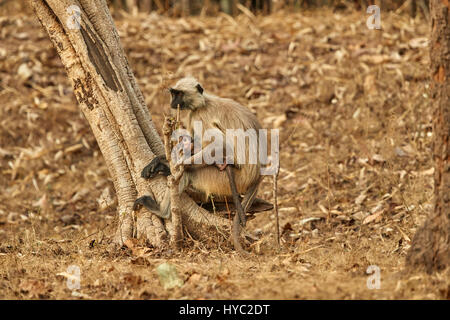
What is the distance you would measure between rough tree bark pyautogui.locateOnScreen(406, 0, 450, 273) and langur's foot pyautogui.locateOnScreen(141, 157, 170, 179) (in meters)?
1.97

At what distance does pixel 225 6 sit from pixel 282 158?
15.1 ft

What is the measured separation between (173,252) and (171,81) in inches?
192

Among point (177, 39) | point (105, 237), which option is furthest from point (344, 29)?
point (105, 237)

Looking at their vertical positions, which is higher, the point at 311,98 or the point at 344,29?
the point at 344,29

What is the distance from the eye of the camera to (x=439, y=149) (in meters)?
3.58

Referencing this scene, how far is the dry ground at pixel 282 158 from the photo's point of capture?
3.98 meters

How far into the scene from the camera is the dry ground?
3.98 m

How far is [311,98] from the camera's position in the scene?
27.9ft

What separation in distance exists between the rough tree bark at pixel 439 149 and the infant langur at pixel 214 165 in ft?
4.94

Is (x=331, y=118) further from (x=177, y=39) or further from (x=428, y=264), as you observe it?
(x=428, y=264)

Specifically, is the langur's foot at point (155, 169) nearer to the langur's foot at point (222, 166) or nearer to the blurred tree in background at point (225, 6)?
the langur's foot at point (222, 166)

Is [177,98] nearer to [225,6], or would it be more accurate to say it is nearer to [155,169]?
[155,169]

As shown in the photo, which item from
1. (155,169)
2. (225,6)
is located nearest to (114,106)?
(155,169)

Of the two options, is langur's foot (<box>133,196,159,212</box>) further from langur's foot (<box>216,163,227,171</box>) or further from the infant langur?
langur's foot (<box>216,163,227,171</box>)
